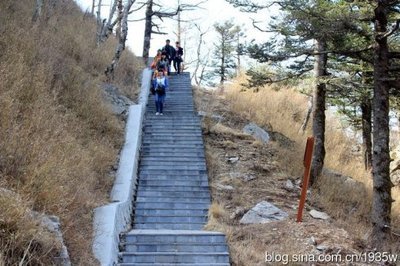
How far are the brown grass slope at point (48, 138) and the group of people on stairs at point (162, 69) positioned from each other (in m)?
1.38

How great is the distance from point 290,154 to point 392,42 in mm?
3936

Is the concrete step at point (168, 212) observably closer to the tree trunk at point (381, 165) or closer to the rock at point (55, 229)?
the tree trunk at point (381, 165)

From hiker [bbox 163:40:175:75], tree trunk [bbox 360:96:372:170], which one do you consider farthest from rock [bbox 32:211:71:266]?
hiker [bbox 163:40:175:75]

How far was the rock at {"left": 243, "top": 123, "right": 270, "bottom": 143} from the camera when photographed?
12.8m

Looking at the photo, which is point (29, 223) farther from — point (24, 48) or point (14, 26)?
point (14, 26)

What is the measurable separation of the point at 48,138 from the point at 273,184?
18.2ft

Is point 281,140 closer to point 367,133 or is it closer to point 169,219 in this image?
point 367,133

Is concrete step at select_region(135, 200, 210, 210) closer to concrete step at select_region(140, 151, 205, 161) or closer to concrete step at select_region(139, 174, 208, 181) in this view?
concrete step at select_region(139, 174, 208, 181)

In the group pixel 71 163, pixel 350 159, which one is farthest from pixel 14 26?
pixel 350 159

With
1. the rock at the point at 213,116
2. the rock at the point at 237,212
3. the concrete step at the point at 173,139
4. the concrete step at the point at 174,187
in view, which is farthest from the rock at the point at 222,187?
the rock at the point at 213,116

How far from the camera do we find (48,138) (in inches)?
281

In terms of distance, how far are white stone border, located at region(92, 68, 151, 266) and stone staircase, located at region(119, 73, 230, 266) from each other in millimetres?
267

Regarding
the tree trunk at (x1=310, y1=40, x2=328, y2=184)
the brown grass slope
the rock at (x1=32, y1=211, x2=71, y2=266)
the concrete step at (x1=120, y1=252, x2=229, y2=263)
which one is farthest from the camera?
the tree trunk at (x1=310, y1=40, x2=328, y2=184)

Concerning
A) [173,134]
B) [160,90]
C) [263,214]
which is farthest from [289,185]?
[160,90]
